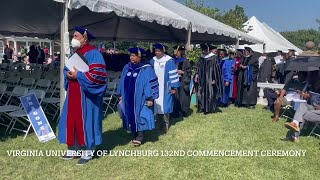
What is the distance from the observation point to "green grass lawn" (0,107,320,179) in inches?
179

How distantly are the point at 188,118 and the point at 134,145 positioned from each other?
8.23ft

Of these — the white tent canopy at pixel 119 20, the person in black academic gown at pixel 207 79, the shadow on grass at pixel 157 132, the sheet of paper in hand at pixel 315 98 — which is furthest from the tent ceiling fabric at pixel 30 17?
the sheet of paper in hand at pixel 315 98

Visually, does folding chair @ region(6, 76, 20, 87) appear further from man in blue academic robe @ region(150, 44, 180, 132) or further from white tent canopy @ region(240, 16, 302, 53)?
white tent canopy @ region(240, 16, 302, 53)

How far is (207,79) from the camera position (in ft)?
26.8

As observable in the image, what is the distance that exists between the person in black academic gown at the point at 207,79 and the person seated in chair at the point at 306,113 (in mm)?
2327

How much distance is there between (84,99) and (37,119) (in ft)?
5.78

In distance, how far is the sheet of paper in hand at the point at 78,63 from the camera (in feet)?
15.2

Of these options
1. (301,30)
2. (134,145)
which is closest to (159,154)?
(134,145)

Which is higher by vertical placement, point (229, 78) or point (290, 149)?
point (229, 78)

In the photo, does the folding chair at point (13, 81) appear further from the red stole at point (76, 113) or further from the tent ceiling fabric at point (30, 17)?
the red stole at point (76, 113)

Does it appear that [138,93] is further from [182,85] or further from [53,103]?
[53,103]

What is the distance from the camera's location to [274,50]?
70.3 feet

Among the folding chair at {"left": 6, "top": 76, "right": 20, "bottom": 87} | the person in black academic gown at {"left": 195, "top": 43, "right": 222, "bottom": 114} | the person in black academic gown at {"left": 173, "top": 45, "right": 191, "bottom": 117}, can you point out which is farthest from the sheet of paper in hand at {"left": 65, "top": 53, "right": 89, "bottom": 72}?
the folding chair at {"left": 6, "top": 76, "right": 20, "bottom": 87}

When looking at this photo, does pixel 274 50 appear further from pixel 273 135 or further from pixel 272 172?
pixel 272 172
